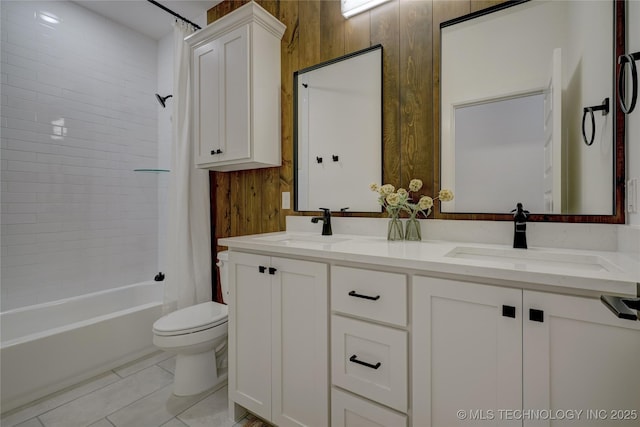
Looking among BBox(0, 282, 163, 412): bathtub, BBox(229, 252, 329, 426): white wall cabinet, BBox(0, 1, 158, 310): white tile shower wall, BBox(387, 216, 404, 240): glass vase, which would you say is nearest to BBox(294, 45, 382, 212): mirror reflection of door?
BBox(387, 216, 404, 240): glass vase

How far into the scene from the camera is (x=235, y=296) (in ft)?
4.83

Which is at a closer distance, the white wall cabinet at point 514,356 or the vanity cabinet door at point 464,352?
the white wall cabinet at point 514,356

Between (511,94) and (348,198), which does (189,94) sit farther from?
(511,94)

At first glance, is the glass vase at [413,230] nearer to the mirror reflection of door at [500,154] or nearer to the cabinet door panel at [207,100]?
the mirror reflection of door at [500,154]

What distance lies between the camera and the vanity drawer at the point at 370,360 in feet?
3.26

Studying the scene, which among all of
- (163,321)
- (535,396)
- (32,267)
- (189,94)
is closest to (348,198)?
(535,396)

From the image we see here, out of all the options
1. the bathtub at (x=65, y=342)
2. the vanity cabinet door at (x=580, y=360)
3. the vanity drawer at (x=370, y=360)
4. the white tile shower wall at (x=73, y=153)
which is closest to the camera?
the vanity cabinet door at (x=580, y=360)

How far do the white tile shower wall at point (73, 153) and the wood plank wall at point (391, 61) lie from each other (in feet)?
5.11

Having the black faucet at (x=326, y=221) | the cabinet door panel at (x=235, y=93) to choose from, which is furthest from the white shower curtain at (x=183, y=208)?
the black faucet at (x=326, y=221)

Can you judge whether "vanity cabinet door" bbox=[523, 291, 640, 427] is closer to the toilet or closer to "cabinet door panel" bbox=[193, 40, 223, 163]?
the toilet

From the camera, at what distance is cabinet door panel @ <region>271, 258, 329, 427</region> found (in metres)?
1.17

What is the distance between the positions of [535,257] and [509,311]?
44 centimetres

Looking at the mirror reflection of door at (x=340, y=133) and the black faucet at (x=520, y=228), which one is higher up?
the mirror reflection of door at (x=340, y=133)

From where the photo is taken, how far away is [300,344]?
1.23 meters
